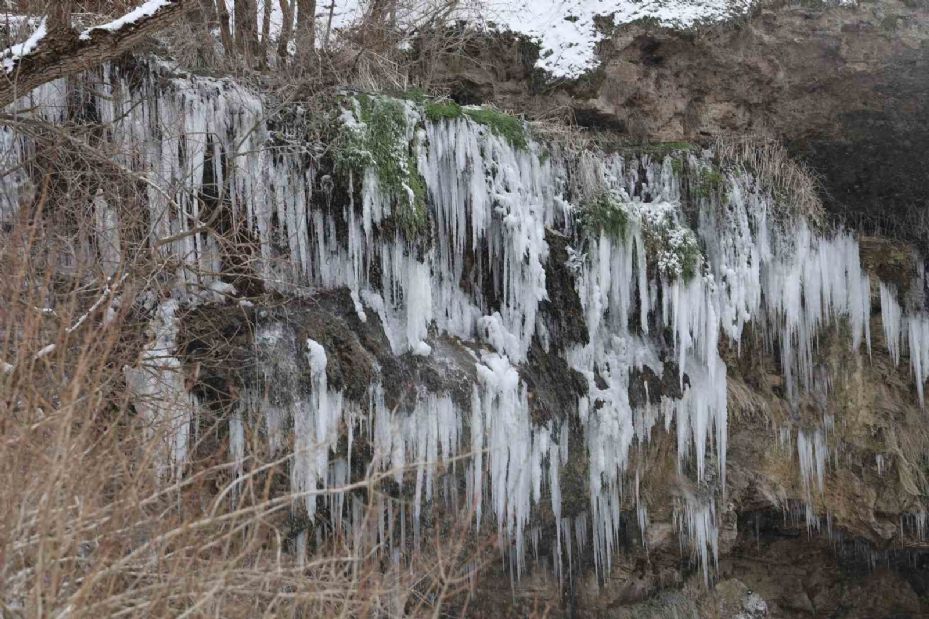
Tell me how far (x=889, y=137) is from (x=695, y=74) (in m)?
2.17

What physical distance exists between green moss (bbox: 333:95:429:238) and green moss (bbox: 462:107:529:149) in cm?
75

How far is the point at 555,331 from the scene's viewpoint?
30.9 feet

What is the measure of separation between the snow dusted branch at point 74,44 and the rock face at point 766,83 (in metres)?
5.02

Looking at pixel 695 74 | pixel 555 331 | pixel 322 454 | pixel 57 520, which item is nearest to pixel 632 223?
pixel 555 331

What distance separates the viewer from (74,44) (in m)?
5.51

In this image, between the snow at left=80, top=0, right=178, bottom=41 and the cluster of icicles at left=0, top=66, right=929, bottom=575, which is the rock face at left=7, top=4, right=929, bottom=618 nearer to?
the cluster of icicles at left=0, top=66, right=929, bottom=575

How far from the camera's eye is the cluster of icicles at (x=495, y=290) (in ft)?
25.6

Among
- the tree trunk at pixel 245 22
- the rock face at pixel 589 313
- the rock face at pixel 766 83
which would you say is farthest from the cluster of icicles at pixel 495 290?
the tree trunk at pixel 245 22

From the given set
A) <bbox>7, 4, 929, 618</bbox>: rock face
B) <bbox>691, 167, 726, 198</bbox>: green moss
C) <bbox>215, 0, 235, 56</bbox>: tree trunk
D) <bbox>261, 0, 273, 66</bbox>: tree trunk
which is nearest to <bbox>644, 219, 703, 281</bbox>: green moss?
<bbox>7, 4, 929, 618</bbox>: rock face

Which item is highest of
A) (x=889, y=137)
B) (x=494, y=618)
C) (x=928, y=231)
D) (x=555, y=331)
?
(x=889, y=137)

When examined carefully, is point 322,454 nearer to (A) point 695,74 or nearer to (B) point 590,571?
(B) point 590,571

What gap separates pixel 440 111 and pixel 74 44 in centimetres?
383

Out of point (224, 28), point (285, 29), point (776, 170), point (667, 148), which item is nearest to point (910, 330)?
point (776, 170)

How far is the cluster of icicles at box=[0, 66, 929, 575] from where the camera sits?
779 centimetres
